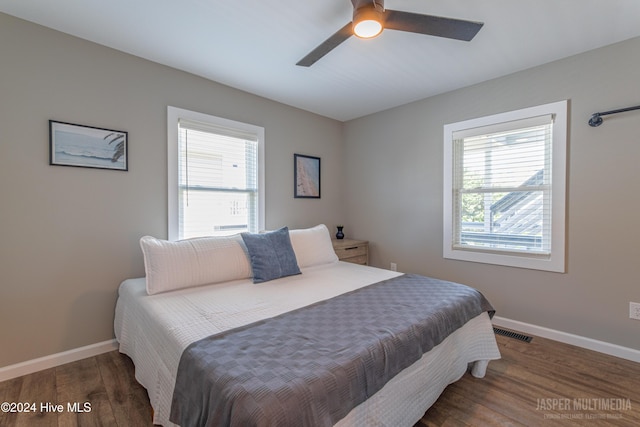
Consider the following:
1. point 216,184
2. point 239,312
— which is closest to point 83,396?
point 239,312

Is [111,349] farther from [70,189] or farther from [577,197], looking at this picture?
[577,197]

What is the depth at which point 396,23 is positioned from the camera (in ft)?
5.26

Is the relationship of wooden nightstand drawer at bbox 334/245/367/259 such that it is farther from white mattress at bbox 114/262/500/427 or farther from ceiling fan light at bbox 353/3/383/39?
ceiling fan light at bbox 353/3/383/39

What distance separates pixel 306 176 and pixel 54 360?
9.50 feet

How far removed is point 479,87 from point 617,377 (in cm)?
265

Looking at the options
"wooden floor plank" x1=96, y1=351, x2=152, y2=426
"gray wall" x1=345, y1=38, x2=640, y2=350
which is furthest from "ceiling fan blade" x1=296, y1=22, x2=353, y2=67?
"wooden floor plank" x1=96, y1=351, x2=152, y2=426

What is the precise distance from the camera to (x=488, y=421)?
1554 mm

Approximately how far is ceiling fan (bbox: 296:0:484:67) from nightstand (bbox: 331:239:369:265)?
2.39 m

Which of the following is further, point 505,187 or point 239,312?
point 505,187

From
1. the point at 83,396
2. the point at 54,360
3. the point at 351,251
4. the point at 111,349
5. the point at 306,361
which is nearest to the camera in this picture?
the point at 306,361

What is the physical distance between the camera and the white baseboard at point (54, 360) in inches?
75.3

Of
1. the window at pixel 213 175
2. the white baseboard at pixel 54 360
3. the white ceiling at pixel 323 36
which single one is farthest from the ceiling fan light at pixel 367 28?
the white baseboard at pixel 54 360

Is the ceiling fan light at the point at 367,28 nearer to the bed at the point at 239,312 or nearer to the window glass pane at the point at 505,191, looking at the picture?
the bed at the point at 239,312

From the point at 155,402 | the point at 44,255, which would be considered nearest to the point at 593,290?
the point at 155,402
